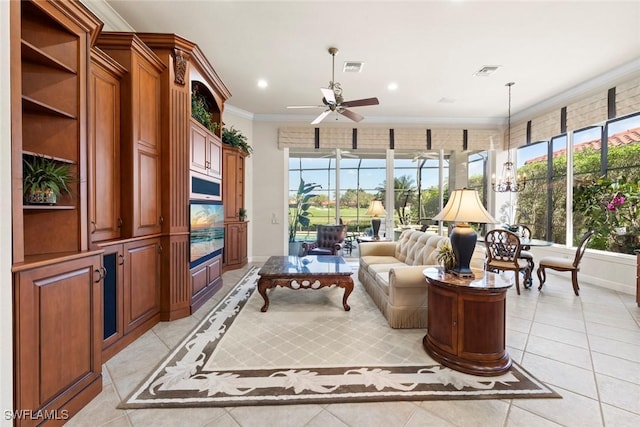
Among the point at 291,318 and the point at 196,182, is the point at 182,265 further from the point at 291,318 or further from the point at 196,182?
the point at 291,318

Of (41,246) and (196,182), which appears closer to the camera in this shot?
(41,246)

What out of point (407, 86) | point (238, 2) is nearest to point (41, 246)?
point (238, 2)

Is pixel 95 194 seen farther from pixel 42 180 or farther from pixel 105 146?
pixel 42 180

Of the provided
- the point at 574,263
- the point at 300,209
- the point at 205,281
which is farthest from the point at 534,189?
the point at 205,281

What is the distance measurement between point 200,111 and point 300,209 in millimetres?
3362

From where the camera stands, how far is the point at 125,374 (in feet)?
6.79

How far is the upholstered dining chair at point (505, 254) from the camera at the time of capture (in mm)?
3953

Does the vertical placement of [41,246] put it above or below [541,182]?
below

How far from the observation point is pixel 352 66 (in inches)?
158

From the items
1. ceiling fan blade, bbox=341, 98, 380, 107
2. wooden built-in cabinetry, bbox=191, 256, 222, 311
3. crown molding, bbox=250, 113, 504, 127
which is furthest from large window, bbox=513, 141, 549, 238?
wooden built-in cabinetry, bbox=191, 256, 222, 311

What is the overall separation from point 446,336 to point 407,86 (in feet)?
13.5

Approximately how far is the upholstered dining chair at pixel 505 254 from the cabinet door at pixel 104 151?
473 centimetres

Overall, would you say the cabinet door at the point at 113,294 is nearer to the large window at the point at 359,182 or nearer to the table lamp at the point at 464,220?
the table lamp at the point at 464,220

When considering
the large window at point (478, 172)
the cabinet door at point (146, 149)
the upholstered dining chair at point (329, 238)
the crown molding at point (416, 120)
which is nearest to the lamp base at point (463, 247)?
the cabinet door at point (146, 149)
